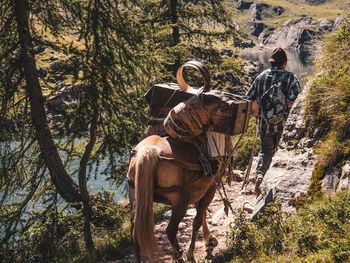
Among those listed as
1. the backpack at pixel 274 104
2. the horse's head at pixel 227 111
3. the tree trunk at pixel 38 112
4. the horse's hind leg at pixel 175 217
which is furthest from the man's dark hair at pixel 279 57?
the tree trunk at pixel 38 112

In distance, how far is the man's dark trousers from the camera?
5312 mm

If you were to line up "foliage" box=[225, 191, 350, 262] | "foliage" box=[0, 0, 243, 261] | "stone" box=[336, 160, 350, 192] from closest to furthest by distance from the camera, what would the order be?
"foliage" box=[225, 191, 350, 262] → "stone" box=[336, 160, 350, 192] → "foliage" box=[0, 0, 243, 261]

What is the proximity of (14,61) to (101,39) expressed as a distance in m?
2.07

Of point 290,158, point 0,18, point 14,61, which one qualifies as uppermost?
point 0,18

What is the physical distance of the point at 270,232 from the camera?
3.51 m

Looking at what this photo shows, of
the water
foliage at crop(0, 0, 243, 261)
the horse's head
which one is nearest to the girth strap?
the horse's head

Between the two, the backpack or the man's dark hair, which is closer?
the backpack

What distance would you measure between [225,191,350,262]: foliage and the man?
1.86 meters

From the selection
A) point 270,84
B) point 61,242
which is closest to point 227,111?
point 270,84

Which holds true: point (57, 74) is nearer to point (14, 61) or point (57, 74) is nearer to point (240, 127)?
point (14, 61)

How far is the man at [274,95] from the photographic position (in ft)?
16.0

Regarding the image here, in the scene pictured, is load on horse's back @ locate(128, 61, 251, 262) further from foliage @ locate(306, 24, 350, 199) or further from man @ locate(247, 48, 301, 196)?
man @ locate(247, 48, 301, 196)

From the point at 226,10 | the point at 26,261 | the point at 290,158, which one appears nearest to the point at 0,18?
the point at 26,261

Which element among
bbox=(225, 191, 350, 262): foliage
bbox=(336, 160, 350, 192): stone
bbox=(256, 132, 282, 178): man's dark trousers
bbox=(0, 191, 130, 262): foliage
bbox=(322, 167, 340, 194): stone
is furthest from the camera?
bbox=(0, 191, 130, 262): foliage
